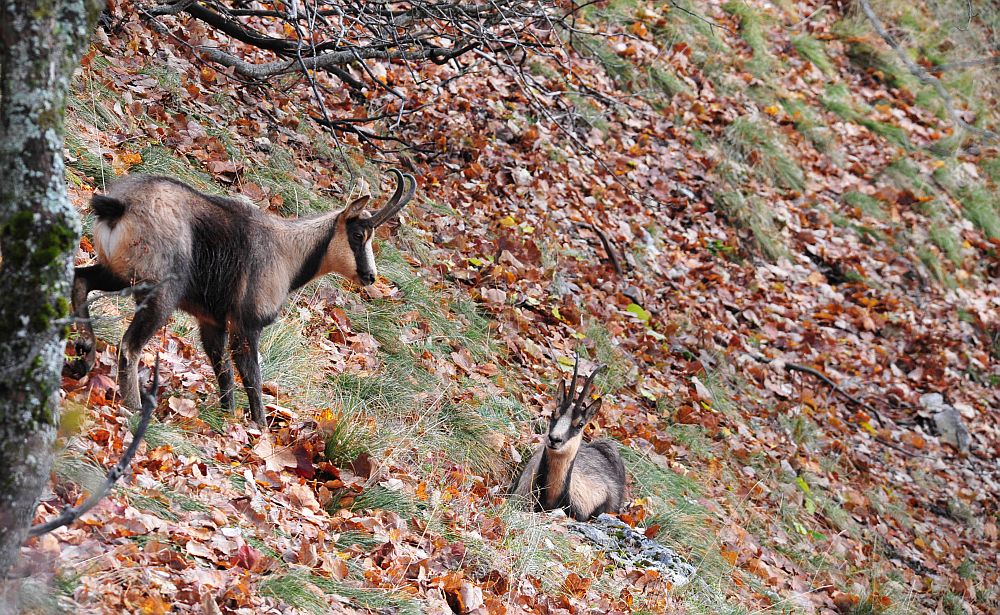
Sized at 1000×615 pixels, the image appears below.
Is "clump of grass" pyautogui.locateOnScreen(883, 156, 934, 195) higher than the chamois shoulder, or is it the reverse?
the chamois shoulder

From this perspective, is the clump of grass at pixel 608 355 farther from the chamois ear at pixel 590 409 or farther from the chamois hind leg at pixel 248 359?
the chamois hind leg at pixel 248 359

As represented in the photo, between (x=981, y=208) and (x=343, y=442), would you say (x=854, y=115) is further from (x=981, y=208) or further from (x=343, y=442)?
(x=343, y=442)

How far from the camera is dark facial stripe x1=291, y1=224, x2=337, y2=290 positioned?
18.1 feet

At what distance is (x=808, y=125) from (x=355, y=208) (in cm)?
1016

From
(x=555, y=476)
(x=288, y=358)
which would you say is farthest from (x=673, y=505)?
(x=288, y=358)

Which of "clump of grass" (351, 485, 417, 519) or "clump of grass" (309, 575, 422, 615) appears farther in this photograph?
"clump of grass" (351, 485, 417, 519)

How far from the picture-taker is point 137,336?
441 cm

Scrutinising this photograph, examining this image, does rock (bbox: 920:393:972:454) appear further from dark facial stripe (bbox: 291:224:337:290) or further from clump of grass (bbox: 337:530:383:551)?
clump of grass (bbox: 337:530:383:551)

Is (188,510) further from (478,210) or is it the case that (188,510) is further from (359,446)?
(478,210)

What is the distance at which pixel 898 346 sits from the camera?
11.8 metres

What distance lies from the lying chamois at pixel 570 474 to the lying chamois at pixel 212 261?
1.90 metres

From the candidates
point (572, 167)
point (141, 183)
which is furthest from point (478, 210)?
point (141, 183)

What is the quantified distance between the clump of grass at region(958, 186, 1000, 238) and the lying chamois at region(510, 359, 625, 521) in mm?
9737

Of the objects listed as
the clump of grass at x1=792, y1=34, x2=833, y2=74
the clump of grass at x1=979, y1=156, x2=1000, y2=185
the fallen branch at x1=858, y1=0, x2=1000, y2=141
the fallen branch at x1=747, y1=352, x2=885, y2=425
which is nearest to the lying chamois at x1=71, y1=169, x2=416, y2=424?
the fallen branch at x1=858, y1=0, x2=1000, y2=141
